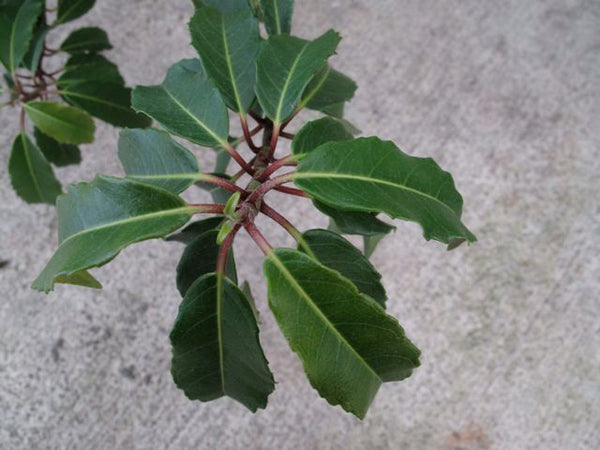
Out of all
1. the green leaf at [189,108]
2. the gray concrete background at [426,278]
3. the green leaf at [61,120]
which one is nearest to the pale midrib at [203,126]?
the green leaf at [189,108]

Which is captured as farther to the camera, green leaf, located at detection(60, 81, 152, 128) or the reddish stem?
green leaf, located at detection(60, 81, 152, 128)

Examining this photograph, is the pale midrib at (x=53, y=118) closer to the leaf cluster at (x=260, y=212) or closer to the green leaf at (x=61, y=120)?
the green leaf at (x=61, y=120)

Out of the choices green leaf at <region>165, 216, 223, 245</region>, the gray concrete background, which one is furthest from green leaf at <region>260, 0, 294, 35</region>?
the gray concrete background

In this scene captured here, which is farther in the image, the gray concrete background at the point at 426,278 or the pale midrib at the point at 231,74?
the gray concrete background at the point at 426,278

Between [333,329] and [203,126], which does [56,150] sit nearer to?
[203,126]

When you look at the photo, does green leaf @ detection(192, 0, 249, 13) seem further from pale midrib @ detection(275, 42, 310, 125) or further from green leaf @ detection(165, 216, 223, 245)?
green leaf @ detection(165, 216, 223, 245)
